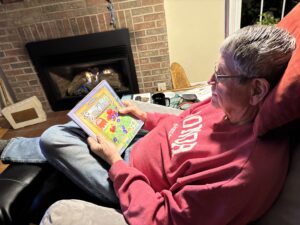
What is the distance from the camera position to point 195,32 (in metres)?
2.50

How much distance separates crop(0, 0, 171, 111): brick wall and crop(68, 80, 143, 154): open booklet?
4.61 feet

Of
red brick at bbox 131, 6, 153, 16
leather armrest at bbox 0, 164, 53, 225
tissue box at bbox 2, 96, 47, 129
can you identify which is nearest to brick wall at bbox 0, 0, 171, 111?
red brick at bbox 131, 6, 153, 16

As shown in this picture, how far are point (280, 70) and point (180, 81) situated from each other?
184 cm

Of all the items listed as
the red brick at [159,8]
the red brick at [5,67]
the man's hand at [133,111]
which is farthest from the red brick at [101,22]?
the man's hand at [133,111]

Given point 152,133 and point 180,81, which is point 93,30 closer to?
point 180,81

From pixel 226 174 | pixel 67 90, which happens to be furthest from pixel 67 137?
pixel 67 90

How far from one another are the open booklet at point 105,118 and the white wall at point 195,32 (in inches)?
61.9

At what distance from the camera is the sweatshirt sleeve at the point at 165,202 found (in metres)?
0.64

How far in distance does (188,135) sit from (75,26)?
192 centimetres

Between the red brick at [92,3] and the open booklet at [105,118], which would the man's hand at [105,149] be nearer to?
the open booklet at [105,118]

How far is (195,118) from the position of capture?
1009 mm

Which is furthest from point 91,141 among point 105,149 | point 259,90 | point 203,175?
point 259,90

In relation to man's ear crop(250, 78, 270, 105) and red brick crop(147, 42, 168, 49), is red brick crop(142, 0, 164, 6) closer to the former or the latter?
red brick crop(147, 42, 168, 49)

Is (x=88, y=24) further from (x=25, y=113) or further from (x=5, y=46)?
(x=25, y=113)
